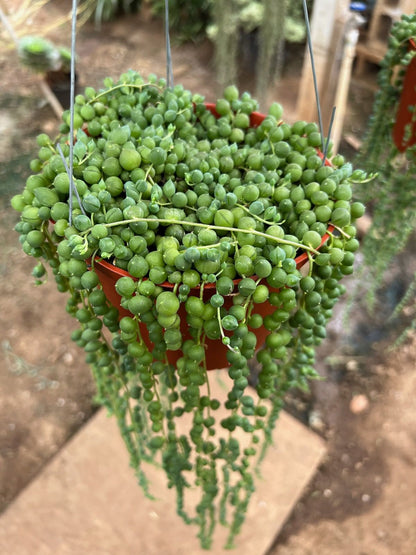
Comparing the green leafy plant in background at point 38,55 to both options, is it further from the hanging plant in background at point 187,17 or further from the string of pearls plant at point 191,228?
the string of pearls plant at point 191,228

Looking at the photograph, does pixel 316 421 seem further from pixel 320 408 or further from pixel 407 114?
pixel 407 114

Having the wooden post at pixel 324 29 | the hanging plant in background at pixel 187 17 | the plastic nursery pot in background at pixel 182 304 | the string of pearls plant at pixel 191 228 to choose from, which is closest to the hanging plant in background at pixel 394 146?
the wooden post at pixel 324 29

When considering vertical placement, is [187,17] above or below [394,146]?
below

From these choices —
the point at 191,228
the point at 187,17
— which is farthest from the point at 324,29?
the point at 187,17

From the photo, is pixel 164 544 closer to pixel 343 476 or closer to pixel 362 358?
pixel 343 476

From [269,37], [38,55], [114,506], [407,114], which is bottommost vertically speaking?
[114,506]
